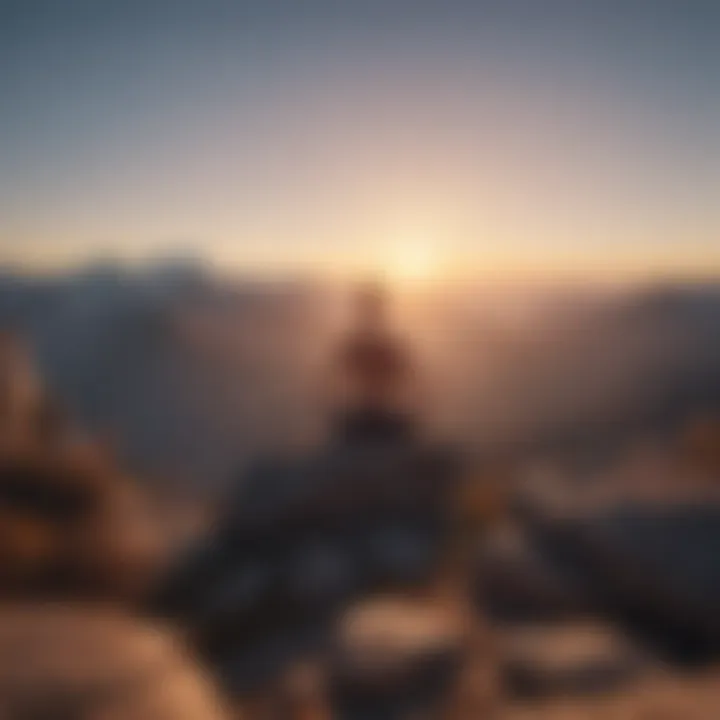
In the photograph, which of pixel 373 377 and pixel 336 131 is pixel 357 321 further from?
pixel 336 131

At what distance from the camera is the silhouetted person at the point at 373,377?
1.42m

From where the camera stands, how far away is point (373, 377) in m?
1.43

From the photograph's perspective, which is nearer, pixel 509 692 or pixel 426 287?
pixel 509 692

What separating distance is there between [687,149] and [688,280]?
0.68ft

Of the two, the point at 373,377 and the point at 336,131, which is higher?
the point at 336,131

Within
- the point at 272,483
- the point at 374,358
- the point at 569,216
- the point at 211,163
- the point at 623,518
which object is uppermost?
the point at 211,163

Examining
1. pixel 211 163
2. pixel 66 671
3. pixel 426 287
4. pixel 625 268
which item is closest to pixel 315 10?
pixel 211 163

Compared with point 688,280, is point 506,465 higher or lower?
lower

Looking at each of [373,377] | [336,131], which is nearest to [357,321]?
[373,377]

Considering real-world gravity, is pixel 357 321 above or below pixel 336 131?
below

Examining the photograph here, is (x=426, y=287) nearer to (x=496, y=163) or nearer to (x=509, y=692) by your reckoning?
(x=496, y=163)

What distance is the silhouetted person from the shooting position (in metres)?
1.42

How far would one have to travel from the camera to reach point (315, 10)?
1.44 meters

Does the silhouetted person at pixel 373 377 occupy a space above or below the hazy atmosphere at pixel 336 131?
below
